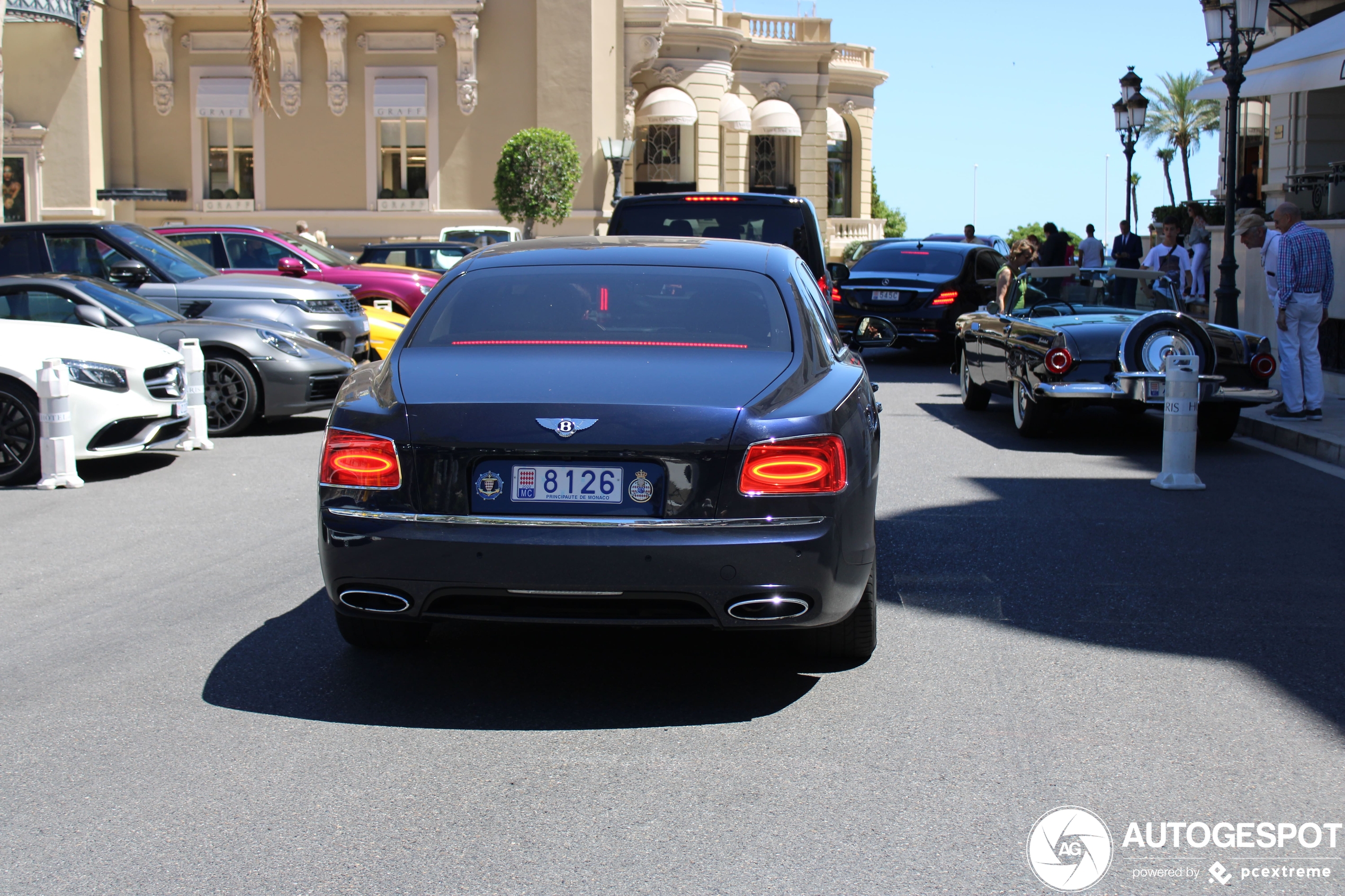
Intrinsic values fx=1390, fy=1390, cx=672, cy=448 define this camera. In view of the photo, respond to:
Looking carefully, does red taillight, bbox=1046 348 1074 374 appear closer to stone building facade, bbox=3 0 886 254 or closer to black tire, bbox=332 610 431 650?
black tire, bbox=332 610 431 650

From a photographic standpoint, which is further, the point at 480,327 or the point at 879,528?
the point at 879,528

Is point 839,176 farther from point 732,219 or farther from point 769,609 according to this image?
point 769,609

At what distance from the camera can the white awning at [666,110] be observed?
4344cm

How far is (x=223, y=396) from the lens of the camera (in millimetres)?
11945

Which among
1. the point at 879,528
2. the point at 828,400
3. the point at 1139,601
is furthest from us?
the point at 879,528

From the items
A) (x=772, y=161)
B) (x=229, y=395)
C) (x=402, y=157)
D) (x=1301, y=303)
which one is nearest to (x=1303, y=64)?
(x=1301, y=303)

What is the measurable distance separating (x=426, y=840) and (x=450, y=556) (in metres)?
1.01

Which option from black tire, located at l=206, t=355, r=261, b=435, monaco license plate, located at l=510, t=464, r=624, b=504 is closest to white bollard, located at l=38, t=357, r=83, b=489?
black tire, located at l=206, t=355, r=261, b=435

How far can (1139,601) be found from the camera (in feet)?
20.0

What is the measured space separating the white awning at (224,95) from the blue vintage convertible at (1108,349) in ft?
91.6

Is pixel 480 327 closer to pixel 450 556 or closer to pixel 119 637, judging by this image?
pixel 450 556

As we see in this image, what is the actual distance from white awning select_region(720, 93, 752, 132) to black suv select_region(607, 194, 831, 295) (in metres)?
33.5

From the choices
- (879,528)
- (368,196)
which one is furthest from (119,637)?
(368,196)

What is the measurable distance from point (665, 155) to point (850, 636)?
4223 cm
